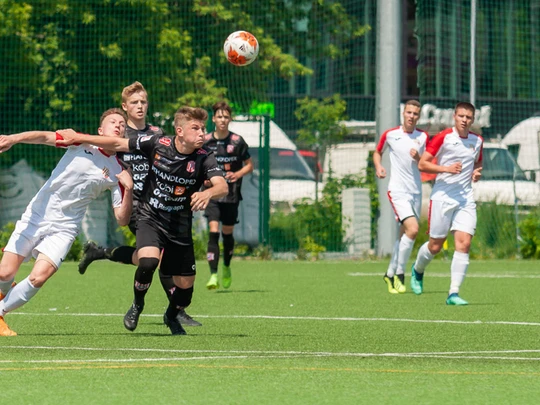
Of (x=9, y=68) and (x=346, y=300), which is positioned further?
(x=9, y=68)

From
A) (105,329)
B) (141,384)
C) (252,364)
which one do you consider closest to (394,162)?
(105,329)

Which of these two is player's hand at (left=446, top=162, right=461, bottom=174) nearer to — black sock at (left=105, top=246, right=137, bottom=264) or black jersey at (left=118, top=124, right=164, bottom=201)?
black jersey at (left=118, top=124, right=164, bottom=201)

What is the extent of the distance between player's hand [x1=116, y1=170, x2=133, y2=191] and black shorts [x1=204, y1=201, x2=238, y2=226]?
233 inches

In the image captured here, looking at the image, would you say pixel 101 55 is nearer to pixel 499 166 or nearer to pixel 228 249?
pixel 499 166

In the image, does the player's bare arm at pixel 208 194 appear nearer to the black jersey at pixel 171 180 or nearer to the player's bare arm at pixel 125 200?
the black jersey at pixel 171 180

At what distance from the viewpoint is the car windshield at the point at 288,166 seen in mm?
23828

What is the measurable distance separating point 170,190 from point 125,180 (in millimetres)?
405

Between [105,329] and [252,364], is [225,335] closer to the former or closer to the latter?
[105,329]

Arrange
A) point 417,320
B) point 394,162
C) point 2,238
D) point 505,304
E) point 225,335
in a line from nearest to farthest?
point 225,335, point 417,320, point 505,304, point 394,162, point 2,238

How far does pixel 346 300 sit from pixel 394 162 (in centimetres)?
234

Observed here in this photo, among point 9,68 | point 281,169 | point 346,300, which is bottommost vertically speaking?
point 346,300

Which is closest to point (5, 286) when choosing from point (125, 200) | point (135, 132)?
point (125, 200)

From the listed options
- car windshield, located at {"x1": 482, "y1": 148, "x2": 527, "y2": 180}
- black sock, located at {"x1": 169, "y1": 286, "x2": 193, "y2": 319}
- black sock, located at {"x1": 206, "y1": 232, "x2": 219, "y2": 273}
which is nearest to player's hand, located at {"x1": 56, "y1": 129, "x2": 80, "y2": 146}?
black sock, located at {"x1": 169, "y1": 286, "x2": 193, "y2": 319}

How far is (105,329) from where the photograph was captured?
10234 millimetres
